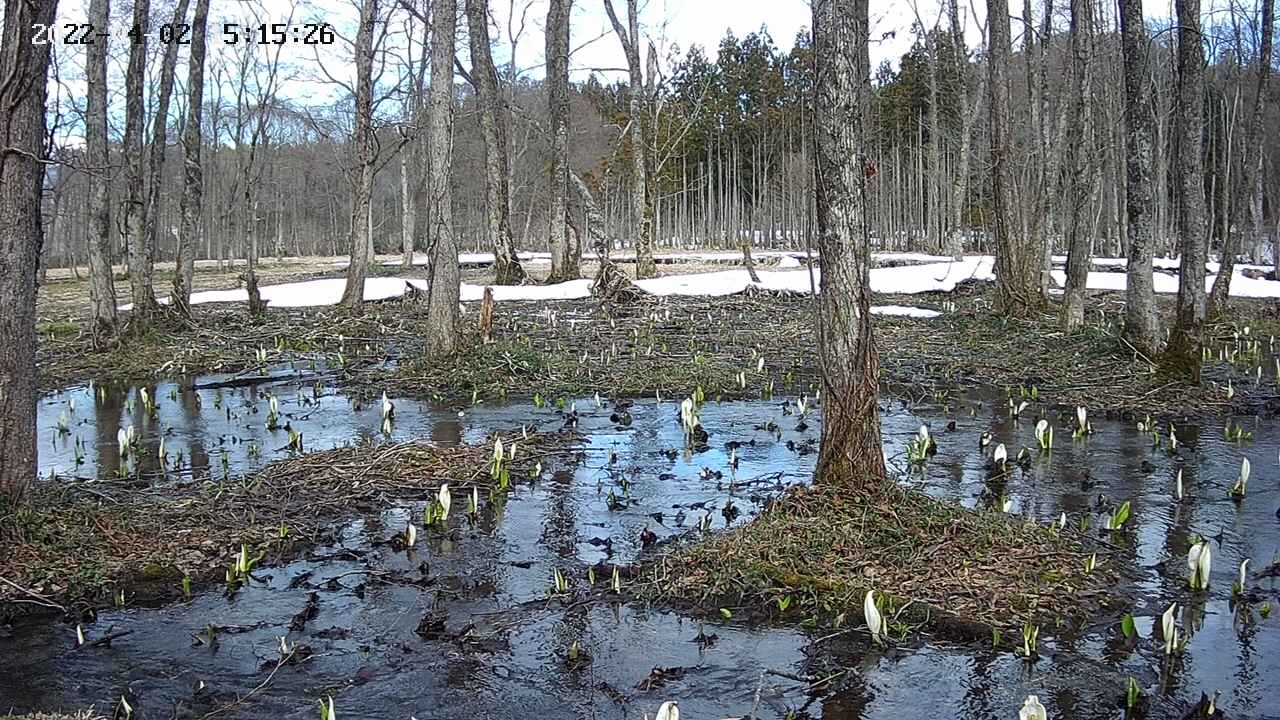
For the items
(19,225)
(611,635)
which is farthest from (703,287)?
(611,635)

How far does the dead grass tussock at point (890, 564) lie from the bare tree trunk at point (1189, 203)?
18.9 feet

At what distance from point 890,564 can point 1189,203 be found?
7.77 meters

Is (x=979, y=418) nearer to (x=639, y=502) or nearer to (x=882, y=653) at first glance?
(x=639, y=502)

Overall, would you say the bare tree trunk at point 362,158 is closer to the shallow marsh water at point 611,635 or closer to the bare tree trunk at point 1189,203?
the shallow marsh water at point 611,635

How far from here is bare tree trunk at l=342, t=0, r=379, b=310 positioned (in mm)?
16969

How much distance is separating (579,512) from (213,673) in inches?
107

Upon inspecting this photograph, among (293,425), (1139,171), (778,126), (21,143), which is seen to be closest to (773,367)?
(1139,171)

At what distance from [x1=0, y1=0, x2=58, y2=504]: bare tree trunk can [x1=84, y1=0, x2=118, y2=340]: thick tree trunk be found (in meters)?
8.55

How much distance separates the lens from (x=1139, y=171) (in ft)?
34.7

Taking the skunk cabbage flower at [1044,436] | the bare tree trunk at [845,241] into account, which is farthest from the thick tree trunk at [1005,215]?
the bare tree trunk at [845,241]

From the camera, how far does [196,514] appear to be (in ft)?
19.6

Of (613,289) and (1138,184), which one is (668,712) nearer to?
(1138,184)

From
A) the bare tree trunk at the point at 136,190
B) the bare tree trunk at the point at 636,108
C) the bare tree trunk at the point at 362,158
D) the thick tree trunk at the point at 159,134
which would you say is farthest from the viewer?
the bare tree trunk at the point at 636,108

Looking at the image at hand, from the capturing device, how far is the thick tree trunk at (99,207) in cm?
1302
